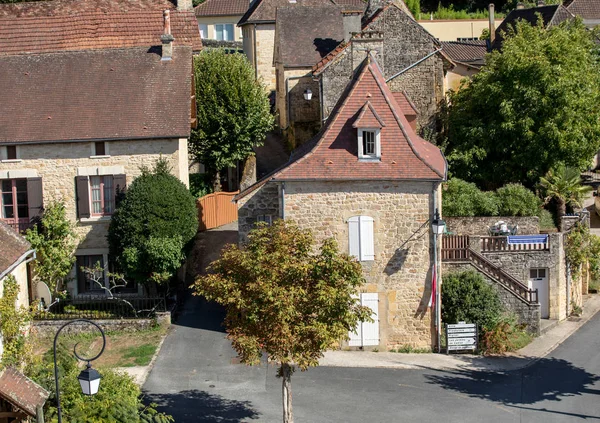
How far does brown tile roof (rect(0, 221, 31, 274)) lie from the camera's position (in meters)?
25.5

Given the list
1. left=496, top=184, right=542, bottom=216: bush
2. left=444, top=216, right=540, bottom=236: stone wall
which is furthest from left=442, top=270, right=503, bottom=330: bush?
left=496, top=184, right=542, bottom=216: bush

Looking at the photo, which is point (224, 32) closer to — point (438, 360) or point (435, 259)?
point (435, 259)

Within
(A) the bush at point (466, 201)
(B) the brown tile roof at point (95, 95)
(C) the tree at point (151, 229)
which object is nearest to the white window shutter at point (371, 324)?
(C) the tree at point (151, 229)

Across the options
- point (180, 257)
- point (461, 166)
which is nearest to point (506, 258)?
point (461, 166)

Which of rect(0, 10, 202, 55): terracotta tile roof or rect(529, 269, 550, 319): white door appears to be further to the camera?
rect(0, 10, 202, 55): terracotta tile roof

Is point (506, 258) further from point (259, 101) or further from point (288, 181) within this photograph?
point (259, 101)

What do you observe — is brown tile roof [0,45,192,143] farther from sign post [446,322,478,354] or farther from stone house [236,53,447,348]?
sign post [446,322,478,354]

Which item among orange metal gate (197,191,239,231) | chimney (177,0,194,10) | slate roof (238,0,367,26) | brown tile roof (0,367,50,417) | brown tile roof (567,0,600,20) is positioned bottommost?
A: brown tile roof (0,367,50,417)

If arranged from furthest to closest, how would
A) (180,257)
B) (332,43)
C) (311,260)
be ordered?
(332,43)
(180,257)
(311,260)

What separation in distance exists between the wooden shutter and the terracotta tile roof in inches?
339

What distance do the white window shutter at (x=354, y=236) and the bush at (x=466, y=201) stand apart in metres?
6.46

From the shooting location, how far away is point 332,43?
44.2 meters

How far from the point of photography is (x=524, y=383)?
26.7 metres

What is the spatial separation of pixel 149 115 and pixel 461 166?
12076 millimetres
